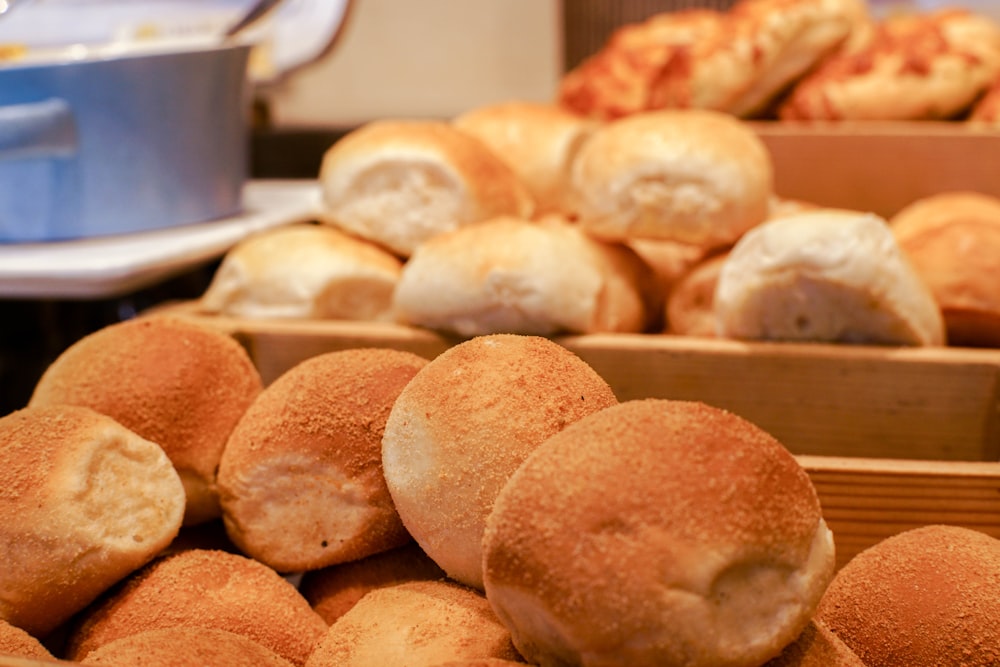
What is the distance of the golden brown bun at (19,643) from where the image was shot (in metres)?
0.63

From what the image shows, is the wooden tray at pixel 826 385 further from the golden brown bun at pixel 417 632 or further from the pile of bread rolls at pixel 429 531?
the golden brown bun at pixel 417 632

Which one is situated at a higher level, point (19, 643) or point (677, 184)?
point (677, 184)

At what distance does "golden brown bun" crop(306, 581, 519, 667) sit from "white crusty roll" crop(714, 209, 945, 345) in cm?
58

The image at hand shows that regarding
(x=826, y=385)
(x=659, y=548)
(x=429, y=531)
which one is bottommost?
(x=826, y=385)

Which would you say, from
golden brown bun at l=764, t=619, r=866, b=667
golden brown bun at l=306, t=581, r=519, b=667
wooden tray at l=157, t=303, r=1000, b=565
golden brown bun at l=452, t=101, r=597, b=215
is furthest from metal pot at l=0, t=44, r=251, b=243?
golden brown bun at l=764, t=619, r=866, b=667

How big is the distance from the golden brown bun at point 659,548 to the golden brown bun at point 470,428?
10cm

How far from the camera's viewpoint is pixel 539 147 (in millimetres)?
1561

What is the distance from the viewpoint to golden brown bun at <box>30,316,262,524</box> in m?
0.83

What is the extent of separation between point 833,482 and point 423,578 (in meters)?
0.36

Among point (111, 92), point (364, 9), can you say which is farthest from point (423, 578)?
point (364, 9)

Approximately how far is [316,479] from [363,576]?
0.09 m

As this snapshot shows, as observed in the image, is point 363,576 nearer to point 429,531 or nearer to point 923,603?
point 429,531

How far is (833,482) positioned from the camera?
0.84m

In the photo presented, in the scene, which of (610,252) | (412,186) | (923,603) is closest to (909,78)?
(610,252)
